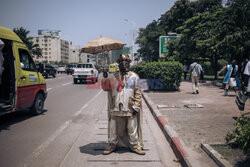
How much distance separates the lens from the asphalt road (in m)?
3.64

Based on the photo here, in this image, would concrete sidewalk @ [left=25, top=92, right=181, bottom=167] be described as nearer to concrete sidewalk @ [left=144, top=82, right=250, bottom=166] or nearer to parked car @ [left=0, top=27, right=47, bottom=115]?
concrete sidewalk @ [left=144, top=82, right=250, bottom=166]

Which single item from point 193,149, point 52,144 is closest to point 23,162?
point 52,144

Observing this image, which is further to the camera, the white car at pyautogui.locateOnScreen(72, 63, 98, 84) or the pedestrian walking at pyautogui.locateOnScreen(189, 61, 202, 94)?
the white car at pyautogui.locateOnScreen(72, 63, 98, 84)

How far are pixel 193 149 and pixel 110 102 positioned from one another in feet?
5.80

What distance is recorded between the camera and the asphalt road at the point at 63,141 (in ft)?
11.9

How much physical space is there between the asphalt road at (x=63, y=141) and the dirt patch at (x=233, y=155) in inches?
31.8

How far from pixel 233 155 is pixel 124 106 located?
1969 mm

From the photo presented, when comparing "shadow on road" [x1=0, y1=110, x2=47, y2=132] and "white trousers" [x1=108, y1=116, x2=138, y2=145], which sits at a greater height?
"white trousers" [x1=108, y1=116, x2=138, y2=145]

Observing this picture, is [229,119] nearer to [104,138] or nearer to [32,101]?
[104,138]

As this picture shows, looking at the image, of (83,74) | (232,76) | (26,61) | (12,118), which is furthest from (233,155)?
(83,74)

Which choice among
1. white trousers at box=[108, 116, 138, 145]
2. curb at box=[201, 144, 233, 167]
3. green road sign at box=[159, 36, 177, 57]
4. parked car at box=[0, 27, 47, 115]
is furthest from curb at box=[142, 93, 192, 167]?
green road sign at box=[159, 36, 177, 57]

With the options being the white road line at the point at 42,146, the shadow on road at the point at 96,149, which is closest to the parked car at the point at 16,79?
the white road line at the point at 42,146

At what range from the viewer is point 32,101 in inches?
258

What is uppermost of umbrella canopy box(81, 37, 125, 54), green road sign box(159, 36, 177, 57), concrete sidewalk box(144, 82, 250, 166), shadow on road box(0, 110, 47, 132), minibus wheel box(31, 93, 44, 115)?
green road sign box(159, 36, 177, 57)
